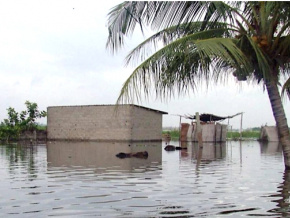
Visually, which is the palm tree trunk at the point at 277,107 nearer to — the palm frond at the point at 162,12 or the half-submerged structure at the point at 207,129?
the palm frond at the point at 162,12

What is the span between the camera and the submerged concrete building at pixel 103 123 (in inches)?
1253

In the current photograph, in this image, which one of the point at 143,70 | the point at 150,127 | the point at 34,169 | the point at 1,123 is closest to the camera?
the point at 143,70

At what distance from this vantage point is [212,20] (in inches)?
341

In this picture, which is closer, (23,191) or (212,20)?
(23,191)

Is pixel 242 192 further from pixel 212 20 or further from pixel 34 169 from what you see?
pixel 34 169

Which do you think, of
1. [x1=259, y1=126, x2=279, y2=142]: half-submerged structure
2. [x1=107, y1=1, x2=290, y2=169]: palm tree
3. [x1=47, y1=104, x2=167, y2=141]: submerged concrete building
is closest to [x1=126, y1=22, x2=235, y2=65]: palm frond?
[x1=107, y1=1, x2=290, y2=169]: palm tree

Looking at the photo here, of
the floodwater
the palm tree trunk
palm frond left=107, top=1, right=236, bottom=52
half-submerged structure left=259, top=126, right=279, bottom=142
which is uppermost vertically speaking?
palm frond left=107, top=1, right=236, bottom=52

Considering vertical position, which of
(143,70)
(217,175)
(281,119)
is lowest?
(217,175)

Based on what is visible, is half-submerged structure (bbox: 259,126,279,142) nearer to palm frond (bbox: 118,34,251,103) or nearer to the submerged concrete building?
the submerged concrete building

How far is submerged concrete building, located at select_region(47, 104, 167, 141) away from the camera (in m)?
31.8

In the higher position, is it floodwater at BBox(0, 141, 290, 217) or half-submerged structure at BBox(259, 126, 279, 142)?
half-submerged structure at BBox(259, 126, 279, 142)

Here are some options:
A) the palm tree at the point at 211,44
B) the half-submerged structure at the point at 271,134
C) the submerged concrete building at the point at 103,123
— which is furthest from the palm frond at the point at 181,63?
the half-submerged structure at the point at 271,134

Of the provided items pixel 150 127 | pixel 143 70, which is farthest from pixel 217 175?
pixel 150 127

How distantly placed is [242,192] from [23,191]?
4316mm
